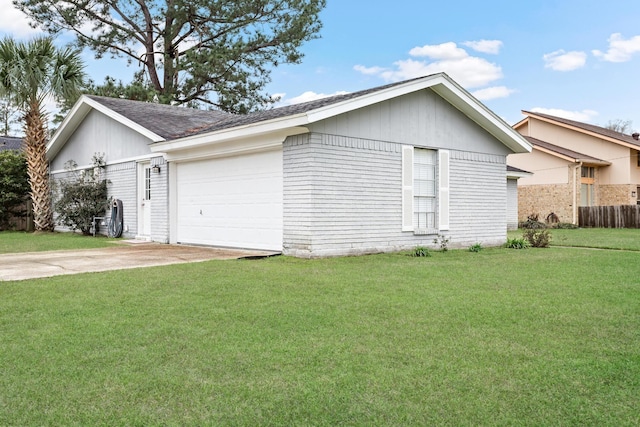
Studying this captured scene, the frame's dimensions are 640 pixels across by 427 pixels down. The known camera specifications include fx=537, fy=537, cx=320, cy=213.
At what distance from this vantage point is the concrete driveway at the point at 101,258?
8023 mm

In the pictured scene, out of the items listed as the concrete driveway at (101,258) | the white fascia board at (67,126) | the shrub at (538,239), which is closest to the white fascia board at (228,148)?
the concrete driveway at (101,258)

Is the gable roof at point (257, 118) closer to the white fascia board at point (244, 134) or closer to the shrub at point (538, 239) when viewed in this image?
the white fascia board at point (244, 134)

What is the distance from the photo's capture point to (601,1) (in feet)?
50.7

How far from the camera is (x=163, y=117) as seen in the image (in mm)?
15719

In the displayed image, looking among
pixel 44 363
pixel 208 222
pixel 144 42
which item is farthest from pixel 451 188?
pixel 144 42

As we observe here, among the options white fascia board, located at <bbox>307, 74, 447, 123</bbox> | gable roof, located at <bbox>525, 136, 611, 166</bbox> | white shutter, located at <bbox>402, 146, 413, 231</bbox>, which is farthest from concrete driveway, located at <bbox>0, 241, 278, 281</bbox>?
gable roof, located at <bbox>525, 136, 611, 166</bbox>

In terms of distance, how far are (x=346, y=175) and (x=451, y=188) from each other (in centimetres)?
316

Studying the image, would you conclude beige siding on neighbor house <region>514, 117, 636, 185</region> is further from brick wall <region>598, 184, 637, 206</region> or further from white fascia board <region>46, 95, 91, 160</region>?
white fascia board <region>46, 95, 91, 160</region>

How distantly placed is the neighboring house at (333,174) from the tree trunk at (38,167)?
15.2 feet

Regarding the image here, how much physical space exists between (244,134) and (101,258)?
137 inches

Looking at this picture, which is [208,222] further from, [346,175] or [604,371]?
[604,371]

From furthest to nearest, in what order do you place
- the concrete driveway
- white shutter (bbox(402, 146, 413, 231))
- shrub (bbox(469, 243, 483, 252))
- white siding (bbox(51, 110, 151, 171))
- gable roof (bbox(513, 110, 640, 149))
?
gable roof (bbox(513, 110, 640, 149))
white siding (bbox(51, 110, 151, 171))
shrub (bbox(469, 243, 483, 252))
white shutter (bbox(402, 146, 413, 231))
the concrete driveway

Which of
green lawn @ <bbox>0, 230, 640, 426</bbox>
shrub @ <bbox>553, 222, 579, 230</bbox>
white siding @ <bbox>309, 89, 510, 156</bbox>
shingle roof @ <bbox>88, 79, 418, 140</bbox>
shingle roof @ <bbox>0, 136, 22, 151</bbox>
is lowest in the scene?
green lawn @ <bbox>0, 230, 640, 426</bbox>

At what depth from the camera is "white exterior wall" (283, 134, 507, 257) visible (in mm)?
9734
